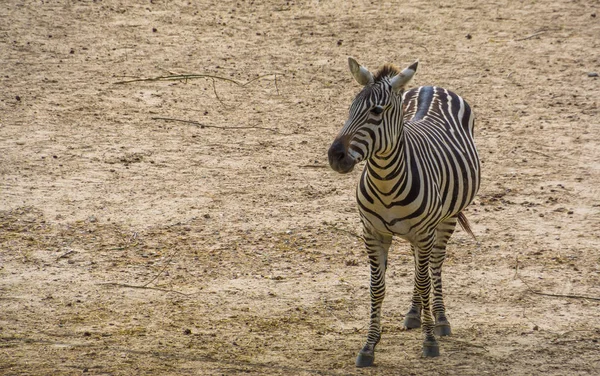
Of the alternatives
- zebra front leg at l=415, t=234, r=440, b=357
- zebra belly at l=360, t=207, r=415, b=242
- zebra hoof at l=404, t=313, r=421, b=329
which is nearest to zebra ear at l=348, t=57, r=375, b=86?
zebra belly at l=360, t=207, r=415, b=242

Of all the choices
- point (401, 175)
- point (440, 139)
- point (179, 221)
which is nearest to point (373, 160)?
point (401, 175)

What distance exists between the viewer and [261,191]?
31.8 ft

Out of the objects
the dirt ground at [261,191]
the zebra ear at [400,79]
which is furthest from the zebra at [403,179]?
the dirt ground at [261,191]

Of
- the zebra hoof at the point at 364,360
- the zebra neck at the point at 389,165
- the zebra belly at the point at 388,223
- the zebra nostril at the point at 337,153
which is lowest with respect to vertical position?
the zebra hoof at the point at 364,360

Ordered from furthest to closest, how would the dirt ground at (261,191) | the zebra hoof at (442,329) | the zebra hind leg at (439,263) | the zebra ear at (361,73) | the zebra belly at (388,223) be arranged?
the zebra hind leg at (439,263) → the zebra hoof at (442,329) → the dirt ground at (261,191) → the zebra belly at (388,223) → the zebra ear at (361,73)

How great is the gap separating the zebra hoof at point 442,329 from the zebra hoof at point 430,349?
389mm

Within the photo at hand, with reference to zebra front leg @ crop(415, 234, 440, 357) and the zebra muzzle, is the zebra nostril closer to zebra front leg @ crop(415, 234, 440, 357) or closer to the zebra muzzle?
the zebra muzzle

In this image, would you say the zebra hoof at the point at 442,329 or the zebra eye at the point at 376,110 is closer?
the zebra eye at the point at 376,110

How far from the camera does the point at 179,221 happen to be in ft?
29.6

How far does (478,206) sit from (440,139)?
2572 mm

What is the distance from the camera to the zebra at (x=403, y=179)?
232 inches

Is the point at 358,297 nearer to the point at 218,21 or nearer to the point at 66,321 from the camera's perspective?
the point at 66,321

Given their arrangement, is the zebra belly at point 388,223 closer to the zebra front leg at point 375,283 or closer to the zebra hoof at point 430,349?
the zebra front leg at point 375,283

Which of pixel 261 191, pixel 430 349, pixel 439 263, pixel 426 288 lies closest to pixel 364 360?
pixel 430 349
